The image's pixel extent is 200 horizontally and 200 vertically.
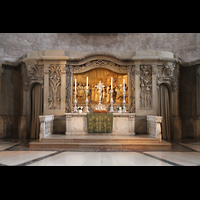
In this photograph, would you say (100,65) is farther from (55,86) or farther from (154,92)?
(154,92)

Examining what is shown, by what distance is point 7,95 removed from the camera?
376 inches

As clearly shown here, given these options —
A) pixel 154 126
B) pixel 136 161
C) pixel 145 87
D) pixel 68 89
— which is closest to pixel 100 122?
pixel 154 126

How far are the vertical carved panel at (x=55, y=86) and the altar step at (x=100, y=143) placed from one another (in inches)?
85.2

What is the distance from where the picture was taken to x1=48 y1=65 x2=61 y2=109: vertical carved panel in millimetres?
8414

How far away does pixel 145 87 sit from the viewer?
333 inches

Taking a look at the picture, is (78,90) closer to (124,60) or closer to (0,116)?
(124,60)

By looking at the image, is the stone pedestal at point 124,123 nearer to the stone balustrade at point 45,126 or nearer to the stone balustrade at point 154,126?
the stone balustrade at point 154,126

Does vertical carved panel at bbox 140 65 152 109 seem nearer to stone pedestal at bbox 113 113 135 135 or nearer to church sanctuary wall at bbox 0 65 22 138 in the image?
stone pedestal at bbox 113 113 135 135

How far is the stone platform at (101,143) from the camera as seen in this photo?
20.9ft

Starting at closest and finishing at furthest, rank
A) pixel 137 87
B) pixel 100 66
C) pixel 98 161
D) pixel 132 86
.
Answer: pixel 98 161 < pixel 137 87 < pixel 132 86 < pixel 100 66

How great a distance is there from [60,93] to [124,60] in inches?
137

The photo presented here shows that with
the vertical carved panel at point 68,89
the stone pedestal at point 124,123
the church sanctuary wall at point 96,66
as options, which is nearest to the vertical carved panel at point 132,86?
the church sanctuary wall at point 96,66

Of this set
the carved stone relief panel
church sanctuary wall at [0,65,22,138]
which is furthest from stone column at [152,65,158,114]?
church sanctuary wall at [0,65,22,138]

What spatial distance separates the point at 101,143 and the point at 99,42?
7871mm
